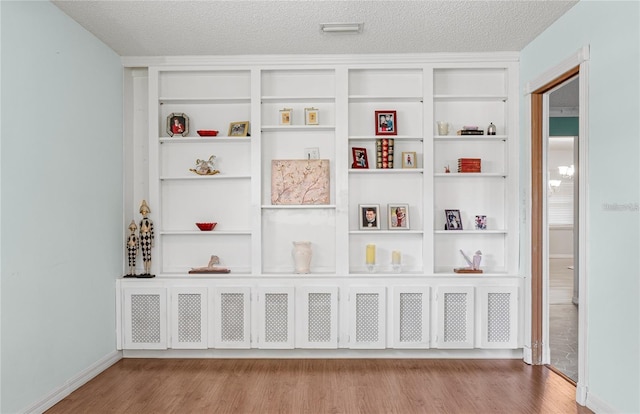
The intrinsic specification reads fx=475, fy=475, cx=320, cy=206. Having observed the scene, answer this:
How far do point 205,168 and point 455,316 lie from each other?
8.77 ft

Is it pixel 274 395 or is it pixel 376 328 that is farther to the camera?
pixel 376 328

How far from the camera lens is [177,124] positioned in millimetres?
4461

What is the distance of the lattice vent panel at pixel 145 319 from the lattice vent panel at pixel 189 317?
0.21m

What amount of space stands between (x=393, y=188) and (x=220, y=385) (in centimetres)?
235

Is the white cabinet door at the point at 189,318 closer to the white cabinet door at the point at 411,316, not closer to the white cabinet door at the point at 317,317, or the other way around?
the white cabinet door at the point at 317,317

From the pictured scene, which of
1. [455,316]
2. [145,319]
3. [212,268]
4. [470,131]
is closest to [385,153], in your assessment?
[470,131]

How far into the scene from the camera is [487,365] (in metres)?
4.12

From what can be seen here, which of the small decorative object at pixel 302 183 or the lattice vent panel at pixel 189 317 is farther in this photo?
the small decorative object at pixel 302 183

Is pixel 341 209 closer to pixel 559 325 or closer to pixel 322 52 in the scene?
pixel 322 52

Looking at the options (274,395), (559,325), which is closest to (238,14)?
(274,395)

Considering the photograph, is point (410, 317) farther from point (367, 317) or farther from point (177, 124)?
point (177, 124)

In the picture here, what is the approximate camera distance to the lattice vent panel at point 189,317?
13.9ft

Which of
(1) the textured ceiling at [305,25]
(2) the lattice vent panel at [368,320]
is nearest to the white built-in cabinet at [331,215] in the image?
(2) the lattice vent panel at [368,320]

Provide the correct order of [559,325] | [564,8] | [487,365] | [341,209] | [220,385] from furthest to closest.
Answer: [559,325] → [341,209] → [487,365] → [220,385] → [564,8]
